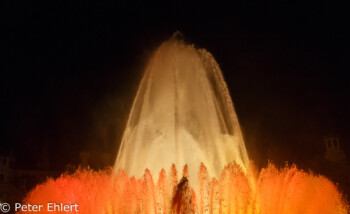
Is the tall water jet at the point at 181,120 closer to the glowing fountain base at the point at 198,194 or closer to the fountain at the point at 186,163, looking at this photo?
the fountain at the point at 186,163

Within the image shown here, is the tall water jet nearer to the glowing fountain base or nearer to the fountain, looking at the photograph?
the fountain

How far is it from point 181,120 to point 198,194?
185 inches

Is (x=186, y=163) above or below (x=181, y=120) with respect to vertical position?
below

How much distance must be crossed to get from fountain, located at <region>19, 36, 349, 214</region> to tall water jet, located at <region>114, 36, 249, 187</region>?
6cm

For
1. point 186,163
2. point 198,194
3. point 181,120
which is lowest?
point 198,194

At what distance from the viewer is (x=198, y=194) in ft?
62.8

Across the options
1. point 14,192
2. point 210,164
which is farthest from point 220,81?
point 14,192

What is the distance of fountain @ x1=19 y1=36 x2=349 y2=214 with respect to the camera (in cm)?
1905

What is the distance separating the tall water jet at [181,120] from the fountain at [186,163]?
0.06m

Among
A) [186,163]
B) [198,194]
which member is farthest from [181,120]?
[198,194]

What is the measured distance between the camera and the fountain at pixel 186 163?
62.5 feet

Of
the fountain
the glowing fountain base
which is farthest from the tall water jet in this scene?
the glowing fountain base

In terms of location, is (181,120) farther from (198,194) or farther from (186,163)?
(198,194)

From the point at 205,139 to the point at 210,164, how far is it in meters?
1.60
